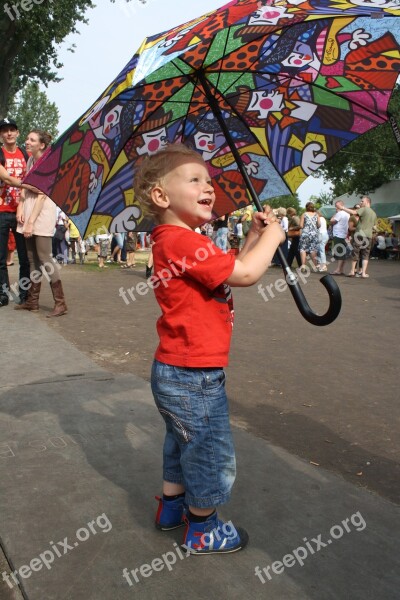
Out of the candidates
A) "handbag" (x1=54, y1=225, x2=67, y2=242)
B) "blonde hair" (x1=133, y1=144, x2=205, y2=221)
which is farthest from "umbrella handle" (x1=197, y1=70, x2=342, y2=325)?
"handbag" (x1=54, y1=225, x2=67, y2=242)

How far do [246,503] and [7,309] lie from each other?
527 centimetres

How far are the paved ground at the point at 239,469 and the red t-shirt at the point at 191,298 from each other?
0.76m

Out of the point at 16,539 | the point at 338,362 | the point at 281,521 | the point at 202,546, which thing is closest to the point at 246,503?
the point at 281,521

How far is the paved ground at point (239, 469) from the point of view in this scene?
213cm

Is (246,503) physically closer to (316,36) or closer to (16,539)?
(16,539)

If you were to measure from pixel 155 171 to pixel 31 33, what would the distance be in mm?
26711

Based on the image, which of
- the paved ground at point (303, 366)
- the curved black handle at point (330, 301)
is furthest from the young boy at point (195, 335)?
the paved ground at point (303, 366)

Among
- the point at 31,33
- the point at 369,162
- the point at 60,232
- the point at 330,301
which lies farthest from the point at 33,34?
the point at 330,301

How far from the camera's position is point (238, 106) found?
3.26m

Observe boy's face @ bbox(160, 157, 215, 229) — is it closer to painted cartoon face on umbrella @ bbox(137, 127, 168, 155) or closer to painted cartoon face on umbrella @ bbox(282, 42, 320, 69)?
painted cartoon face on umbrella @ bbox(137, 127, 168, 155)

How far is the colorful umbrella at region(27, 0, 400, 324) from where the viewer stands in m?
2.44

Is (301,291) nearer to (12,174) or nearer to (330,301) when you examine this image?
(330,301)

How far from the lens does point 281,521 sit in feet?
8.21

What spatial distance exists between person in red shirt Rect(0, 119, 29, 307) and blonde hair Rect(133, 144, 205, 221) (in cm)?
498
